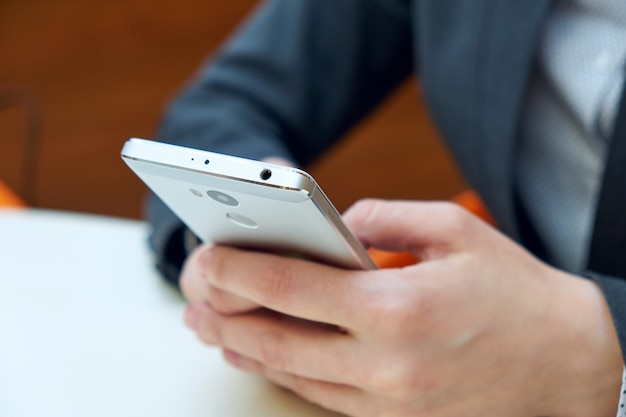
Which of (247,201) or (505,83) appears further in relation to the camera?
(505,83)

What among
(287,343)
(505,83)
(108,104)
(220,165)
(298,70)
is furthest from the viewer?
(108,104)

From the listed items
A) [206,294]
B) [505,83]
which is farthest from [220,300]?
[505,83]

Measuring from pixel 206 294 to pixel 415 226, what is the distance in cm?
15

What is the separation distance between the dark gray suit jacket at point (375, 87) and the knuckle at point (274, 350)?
0.47 ft

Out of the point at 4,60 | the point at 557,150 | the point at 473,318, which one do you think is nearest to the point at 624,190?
the point at 557,150

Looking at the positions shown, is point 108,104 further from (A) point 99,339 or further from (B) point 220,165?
(B) point 220,165

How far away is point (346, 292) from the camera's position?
0.36 m

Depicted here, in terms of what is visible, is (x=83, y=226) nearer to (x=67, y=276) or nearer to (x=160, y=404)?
(x=67, y=276)

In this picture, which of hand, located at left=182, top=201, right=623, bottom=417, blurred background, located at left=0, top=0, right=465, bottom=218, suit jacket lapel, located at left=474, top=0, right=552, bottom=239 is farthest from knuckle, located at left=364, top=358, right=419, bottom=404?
blurred background, located at left=0, top=0, right=465, bottom=218

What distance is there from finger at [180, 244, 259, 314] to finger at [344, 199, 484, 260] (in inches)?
3.2

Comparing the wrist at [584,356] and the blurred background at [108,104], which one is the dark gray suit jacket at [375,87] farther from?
the blurred background at [108,104]

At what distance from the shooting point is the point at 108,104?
1.47m

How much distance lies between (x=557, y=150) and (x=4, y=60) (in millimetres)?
1257

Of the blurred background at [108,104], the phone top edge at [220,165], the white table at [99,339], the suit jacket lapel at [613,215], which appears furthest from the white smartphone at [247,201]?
the blurred background at [108,104]
